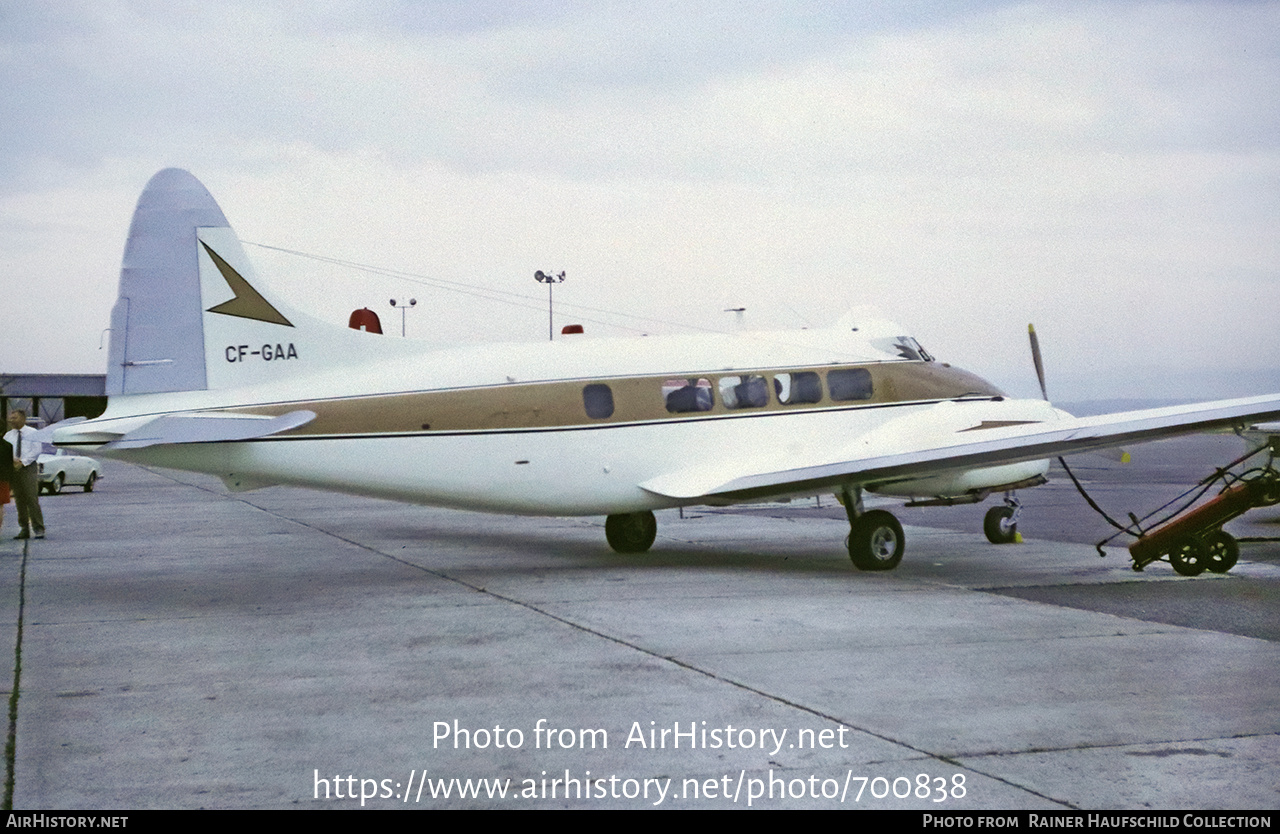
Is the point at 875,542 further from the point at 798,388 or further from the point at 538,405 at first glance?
the point at 538,405

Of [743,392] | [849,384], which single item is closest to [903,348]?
[849,384]

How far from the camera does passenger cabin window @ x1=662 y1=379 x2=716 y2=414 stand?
15.7m

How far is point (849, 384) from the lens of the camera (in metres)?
16.5

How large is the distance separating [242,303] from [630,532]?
666 cm

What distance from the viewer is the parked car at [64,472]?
34.9 metres

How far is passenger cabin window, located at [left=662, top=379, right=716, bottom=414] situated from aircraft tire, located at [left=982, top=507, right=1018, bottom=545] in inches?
220

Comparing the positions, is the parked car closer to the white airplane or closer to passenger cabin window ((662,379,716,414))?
the white airplane

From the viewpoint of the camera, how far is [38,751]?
6898 millimetres

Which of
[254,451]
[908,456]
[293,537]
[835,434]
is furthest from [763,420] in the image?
[293,537]

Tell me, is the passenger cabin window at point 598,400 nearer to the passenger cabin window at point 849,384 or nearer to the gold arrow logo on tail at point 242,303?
the passenger cabin window at point 849,384

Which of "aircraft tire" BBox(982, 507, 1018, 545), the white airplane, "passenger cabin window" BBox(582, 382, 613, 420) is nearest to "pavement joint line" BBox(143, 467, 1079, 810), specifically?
the white airplane

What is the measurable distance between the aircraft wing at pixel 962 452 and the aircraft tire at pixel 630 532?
233cm

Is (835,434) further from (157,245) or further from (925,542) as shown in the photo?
(157,245)
